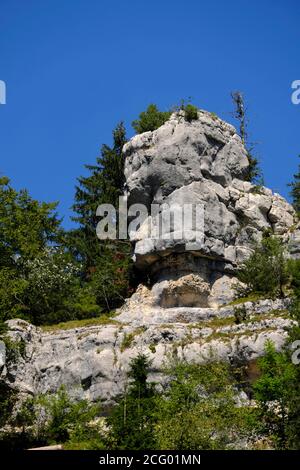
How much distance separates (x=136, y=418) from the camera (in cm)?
2922

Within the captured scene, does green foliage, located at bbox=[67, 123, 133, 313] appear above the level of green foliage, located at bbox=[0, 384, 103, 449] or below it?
above

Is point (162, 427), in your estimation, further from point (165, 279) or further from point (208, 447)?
point (165, 279)

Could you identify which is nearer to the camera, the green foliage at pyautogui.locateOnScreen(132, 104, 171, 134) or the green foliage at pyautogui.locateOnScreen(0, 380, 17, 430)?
the green foliage at pyautogui.locateOnScreen(0, 380, 17, 430)

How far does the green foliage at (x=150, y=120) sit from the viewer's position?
50.4m

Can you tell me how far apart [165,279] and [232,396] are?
43.1 ft

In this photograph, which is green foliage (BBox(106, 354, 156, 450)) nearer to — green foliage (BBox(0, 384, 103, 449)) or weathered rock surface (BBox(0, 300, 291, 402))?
green foliage (BBox(0, 384, 103, 449))

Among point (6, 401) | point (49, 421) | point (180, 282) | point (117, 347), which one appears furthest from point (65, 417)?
point (180, 282)

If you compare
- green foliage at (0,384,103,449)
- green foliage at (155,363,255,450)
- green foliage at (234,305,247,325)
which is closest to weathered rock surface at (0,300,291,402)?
green foliage at (234,305,247,325)

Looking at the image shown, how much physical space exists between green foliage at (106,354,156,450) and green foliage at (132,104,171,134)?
20333mm

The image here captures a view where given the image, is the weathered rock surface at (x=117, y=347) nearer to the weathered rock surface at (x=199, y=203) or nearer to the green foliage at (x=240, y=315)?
the green foliage at (x=240, y=315)

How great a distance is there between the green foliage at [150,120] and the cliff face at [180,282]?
105 centimetres

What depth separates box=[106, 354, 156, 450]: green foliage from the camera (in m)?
27.9

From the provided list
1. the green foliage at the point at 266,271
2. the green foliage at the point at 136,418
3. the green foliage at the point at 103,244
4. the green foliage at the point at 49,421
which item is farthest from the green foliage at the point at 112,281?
the green foliage at the point at 136,418
